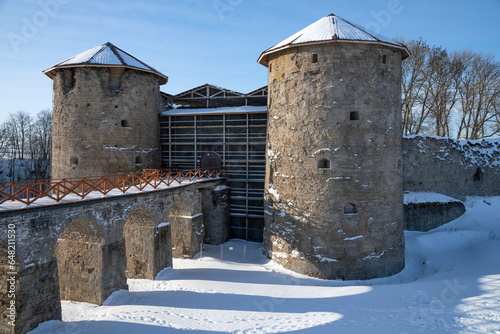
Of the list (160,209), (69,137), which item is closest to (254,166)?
(160,209)

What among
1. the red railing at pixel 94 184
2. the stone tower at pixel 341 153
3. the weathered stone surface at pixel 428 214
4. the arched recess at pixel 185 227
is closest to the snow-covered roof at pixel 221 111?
the red railing at pixel 94 184

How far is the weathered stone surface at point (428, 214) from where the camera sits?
1925 cm

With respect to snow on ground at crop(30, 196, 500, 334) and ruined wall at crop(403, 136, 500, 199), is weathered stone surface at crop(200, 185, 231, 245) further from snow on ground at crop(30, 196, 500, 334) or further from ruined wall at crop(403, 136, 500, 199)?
ruined wall at crop(403, 136, 500, 199)

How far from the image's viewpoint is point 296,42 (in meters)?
14.0

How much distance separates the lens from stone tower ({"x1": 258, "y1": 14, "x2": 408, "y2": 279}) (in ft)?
44.8

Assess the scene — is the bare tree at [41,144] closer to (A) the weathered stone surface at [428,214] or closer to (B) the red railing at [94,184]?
(B) the red railing at [94,184]

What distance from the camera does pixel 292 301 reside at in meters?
11.1

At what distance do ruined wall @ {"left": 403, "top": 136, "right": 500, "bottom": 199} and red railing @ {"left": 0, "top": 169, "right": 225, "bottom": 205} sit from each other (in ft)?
39.3

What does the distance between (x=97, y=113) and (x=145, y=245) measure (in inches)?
331

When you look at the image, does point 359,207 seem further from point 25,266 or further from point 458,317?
point 25,266

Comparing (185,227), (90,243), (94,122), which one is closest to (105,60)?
(94,122)

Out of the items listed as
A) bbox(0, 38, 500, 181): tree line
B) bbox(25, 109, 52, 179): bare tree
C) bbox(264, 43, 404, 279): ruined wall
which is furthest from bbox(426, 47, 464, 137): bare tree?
bbox(25, 109, 52, 179): bare tree

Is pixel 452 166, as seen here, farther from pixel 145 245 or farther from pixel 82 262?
pixel 82 262

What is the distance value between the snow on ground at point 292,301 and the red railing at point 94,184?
3.59 meters
